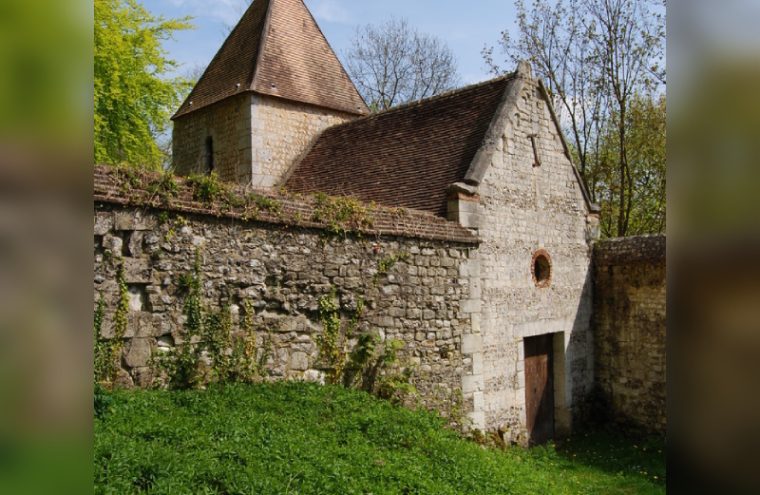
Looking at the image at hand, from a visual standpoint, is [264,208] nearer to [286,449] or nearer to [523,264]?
[286,449]

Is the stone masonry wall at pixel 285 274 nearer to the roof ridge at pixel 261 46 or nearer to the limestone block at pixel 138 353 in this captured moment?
the limestone block at pixel 138 353

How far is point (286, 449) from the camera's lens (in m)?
5.63

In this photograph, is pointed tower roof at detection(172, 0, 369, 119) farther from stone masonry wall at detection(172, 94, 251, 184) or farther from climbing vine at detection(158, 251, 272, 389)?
climbing vine at detection(158, 251, 272, 389)

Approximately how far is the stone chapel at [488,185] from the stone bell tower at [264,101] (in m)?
0.05

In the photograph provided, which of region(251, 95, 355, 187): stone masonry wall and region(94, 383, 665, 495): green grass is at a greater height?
region(251, 95, 355, 187): stone masonry wall

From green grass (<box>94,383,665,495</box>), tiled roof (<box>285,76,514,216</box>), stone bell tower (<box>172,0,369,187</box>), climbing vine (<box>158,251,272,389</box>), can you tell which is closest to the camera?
green grass (<box>94,383,665,495</box>)

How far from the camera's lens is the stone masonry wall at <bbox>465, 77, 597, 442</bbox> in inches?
410

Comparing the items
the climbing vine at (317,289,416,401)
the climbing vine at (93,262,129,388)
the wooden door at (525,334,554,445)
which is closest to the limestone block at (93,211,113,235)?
the climbing vine at (93,262,129,388)

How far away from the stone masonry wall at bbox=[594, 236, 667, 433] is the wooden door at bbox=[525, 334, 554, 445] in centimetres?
145

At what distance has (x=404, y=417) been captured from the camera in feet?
25.1

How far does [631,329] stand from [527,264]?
9.87 feet
